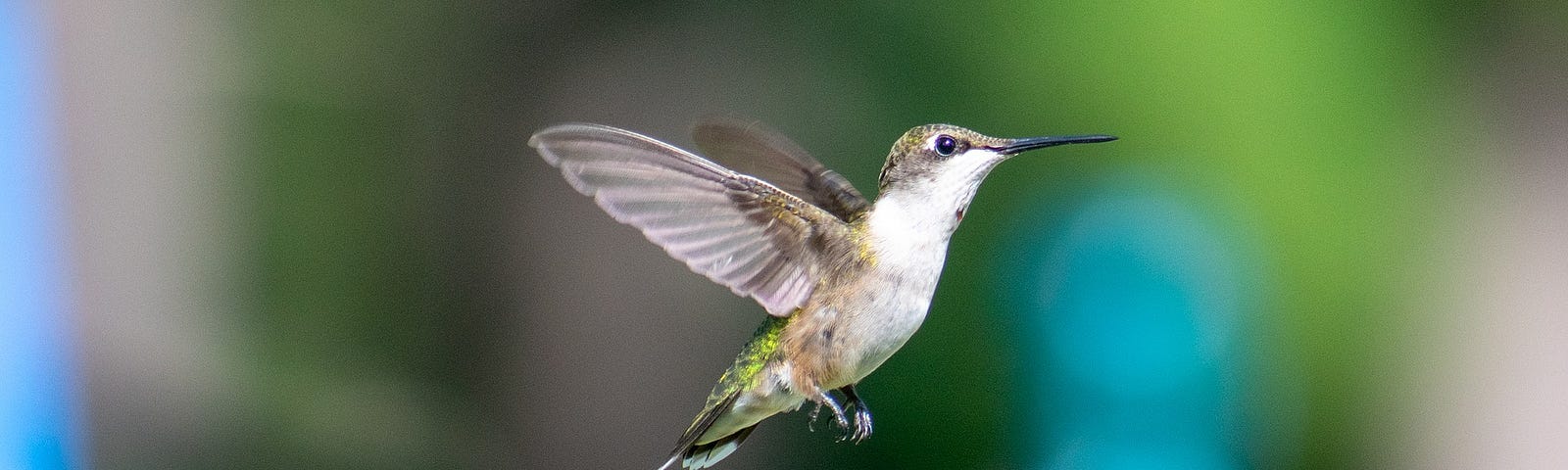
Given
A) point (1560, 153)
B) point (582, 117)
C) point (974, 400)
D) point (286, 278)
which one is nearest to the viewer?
point (974, 400)

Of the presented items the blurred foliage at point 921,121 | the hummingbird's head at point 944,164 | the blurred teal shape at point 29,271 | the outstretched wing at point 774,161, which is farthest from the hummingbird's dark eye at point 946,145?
the blurred teal shape at point 29,271

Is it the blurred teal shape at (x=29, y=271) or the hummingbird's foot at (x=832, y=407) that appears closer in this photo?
the hummingbird's foot at (x=832, y=407)

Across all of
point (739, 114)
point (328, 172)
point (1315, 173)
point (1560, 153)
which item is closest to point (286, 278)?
point (328, 172)

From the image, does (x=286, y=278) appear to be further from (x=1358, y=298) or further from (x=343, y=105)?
(x=1358, y=298)

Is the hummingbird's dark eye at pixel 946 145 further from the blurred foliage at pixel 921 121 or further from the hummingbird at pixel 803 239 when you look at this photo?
the blurred foliage at pixel 921 121

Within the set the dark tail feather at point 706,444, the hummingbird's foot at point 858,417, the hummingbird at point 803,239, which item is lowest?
the dark tail feather at point 706,444

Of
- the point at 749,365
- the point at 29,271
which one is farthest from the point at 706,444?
the point at 29,271

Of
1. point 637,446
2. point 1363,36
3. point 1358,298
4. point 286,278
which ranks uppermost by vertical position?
point 1363,36
